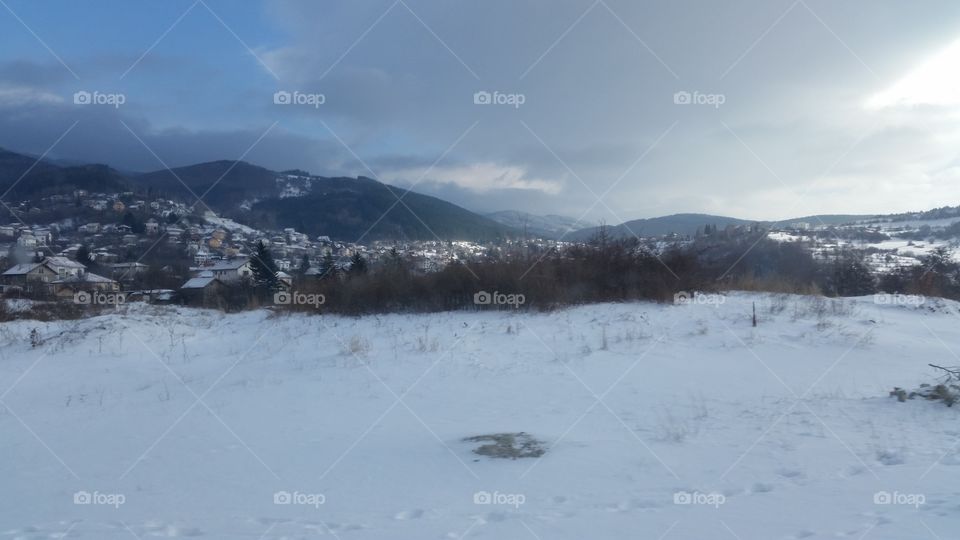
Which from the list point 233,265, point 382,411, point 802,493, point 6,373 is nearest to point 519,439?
point 382,411

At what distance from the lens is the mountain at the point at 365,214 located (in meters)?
44.2

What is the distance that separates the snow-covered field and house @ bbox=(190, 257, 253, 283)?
18.5 metres

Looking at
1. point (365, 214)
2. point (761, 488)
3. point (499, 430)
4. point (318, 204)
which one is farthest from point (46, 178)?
point (761, 488)

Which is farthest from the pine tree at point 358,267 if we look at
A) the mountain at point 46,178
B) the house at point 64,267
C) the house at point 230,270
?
the mountain at point 46,178

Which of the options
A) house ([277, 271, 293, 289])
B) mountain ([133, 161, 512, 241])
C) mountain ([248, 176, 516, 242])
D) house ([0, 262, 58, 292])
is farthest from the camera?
mountain ([133, 161, 512, 241])

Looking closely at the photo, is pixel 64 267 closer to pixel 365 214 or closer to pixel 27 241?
pixel 27 241

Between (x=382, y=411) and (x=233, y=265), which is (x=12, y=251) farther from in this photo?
(x=382, y=411)

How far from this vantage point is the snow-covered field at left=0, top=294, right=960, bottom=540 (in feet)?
14.0

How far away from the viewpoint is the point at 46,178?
138 ft

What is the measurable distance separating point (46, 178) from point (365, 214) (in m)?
24.2

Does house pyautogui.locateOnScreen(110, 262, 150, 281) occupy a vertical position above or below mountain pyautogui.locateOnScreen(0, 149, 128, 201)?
below

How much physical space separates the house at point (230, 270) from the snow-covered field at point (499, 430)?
18500mm

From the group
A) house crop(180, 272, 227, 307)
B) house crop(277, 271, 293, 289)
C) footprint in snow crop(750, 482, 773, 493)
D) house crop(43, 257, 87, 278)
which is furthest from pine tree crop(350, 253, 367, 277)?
house crop(43, 257, 87, 278)

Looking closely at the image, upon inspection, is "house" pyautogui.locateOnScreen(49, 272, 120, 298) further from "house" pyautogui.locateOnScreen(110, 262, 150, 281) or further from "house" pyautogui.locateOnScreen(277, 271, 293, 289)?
"house" pyautogui.locateOnScreen(277, 271, 293, 289)
